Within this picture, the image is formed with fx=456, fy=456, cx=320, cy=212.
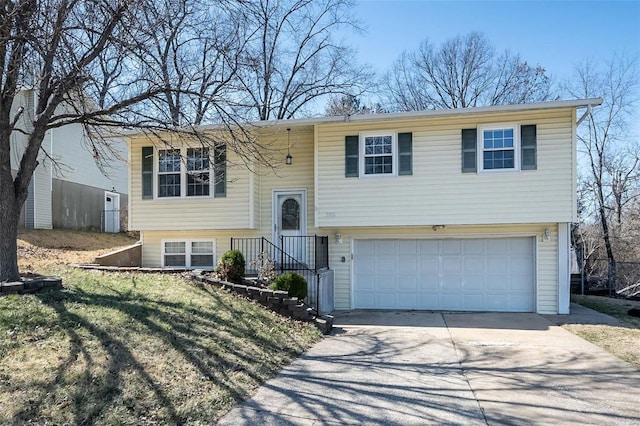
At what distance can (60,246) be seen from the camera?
53.1 ft

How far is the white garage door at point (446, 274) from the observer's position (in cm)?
1200

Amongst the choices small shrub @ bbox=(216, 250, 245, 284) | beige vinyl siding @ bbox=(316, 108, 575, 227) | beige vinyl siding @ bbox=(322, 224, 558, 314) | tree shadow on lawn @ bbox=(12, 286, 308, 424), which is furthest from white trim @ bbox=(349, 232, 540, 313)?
tree shadow on lawn @ bbox=(12, 286, 308, 424)

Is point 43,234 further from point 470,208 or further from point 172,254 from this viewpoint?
point 470,208

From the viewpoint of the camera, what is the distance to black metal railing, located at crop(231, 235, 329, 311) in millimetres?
11656

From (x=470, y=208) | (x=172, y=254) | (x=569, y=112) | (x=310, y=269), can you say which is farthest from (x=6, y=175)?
(x=569, y=112)

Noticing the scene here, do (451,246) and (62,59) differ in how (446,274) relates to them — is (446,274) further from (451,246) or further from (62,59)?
(62,59)

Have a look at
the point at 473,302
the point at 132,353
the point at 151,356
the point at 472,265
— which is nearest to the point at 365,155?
the point at 472,265

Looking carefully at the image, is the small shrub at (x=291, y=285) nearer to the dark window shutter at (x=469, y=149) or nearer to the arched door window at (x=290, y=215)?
the arched door window at (x=290, y=215)

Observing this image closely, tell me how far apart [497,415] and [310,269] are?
6989 mm

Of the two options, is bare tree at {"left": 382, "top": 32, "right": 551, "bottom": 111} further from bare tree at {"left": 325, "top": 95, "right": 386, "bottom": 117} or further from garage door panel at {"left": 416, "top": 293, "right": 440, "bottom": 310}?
garage door panel at {"left": 416, "top": 293, "right": 440, "bottom": 310}

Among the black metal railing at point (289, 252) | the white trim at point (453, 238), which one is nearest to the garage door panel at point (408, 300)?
the white trim at point (453, 238)

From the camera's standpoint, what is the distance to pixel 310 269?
1142 cm

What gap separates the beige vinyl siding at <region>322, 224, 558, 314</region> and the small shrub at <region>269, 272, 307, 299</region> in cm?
277

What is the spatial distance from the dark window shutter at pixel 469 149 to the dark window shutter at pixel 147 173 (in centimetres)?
865
